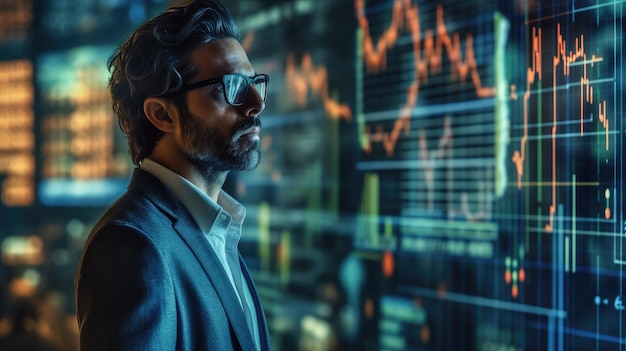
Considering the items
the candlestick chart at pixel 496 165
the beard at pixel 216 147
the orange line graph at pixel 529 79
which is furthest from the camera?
the orange line graph at pixel 529 79

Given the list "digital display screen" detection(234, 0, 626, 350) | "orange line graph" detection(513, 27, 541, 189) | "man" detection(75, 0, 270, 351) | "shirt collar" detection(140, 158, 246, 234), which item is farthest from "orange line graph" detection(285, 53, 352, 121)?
"shirt collar" detection(140, 158, 246, 234)

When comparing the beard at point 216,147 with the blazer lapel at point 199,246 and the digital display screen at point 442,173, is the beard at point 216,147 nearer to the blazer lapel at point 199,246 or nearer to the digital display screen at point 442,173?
the blazer lapel at point 199,246

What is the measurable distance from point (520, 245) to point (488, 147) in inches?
10.8

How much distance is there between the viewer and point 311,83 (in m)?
2.40

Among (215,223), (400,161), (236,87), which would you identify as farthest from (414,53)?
(215,223)

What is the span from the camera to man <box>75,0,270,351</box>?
898 mm

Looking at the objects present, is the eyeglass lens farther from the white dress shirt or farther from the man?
the white dress shirt

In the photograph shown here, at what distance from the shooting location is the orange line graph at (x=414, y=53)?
1.86m

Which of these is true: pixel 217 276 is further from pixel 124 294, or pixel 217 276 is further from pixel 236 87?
pixel 236 87

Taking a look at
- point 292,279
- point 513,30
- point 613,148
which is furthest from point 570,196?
point 292,279

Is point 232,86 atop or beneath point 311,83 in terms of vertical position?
beneath

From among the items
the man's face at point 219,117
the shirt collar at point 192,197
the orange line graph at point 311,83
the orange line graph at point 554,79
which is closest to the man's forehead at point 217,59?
the man's face at point 219,117

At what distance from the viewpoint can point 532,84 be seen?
5.39 feet

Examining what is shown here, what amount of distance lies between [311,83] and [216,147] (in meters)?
1.32
